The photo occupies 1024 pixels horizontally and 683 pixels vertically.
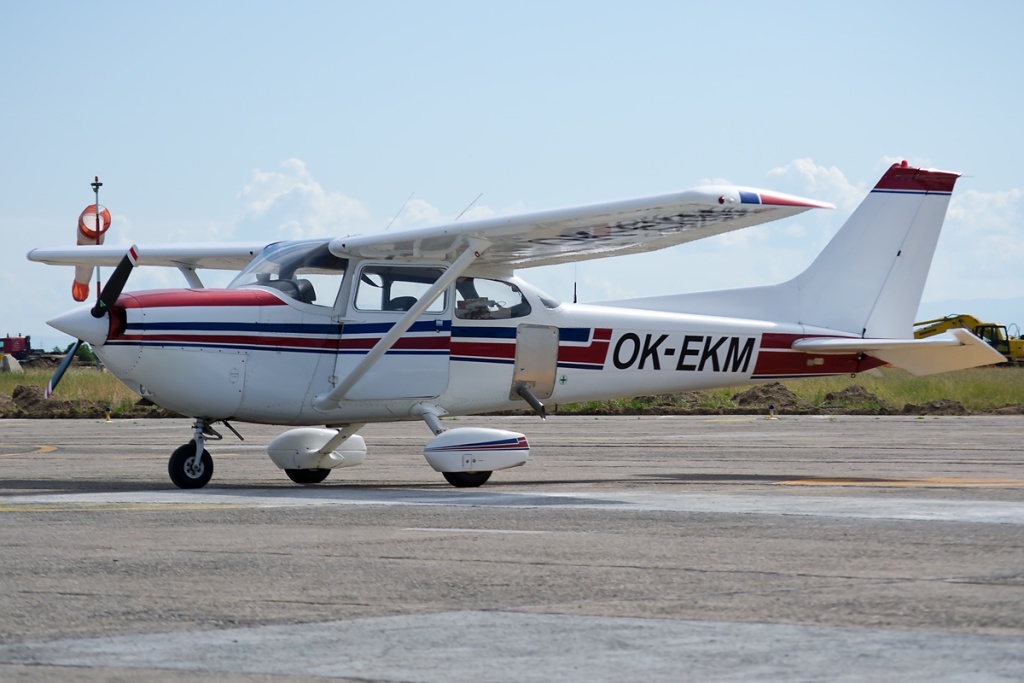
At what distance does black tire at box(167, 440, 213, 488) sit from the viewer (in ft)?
39.4

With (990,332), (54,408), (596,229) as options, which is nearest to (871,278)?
(596,229)

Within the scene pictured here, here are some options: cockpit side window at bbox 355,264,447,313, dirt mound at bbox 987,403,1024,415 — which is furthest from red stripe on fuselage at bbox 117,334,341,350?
dirt mound at bbox 987,403,1024,415

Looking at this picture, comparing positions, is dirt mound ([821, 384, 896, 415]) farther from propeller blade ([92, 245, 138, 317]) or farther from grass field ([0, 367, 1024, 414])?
propeller blade ([92, 245, 138, 317])

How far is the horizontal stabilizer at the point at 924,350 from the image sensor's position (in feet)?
46.0

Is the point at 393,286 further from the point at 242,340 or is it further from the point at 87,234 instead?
the point at 87,234

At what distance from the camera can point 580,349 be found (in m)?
14.1

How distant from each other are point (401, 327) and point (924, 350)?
234 inches

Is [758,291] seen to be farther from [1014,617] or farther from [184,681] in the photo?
[184,681]

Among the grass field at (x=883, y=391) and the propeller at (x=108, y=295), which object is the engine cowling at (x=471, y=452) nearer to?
the propeller at (x=108, y=295)

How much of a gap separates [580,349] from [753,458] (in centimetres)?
304

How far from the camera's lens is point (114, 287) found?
38.5ft

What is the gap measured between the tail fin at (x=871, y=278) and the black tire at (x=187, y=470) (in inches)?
235

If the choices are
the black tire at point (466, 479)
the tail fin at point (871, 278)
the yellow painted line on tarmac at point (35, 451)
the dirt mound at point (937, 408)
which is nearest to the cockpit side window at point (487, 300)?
the black tire at point (466, 479)

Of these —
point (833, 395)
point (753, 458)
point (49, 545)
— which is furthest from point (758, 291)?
point (833, 395)
